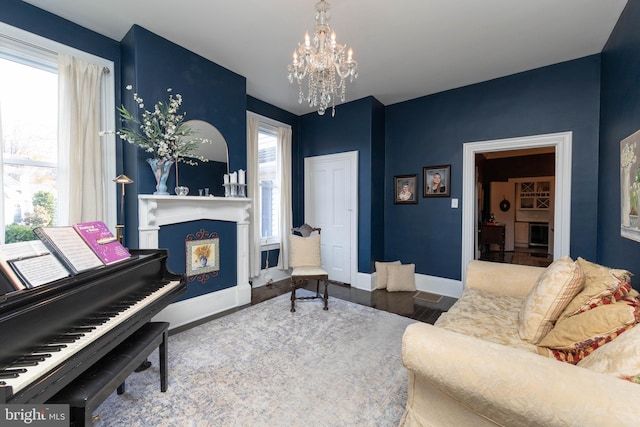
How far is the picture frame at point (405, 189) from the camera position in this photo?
13.4ft

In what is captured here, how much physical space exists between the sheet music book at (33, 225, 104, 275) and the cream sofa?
5.69ft

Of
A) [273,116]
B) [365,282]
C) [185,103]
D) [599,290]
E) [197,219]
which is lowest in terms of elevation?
[365,282]

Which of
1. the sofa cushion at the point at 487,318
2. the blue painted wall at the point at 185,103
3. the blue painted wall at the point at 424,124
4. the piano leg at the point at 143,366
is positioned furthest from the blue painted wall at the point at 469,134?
the piano leg at the point at 143,366

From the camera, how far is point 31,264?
1.22 meters

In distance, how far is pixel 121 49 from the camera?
2695 mm

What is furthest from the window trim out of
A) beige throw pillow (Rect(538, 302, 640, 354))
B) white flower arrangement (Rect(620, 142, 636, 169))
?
white flower arrangement (Rect(620, 142, 636, 169))

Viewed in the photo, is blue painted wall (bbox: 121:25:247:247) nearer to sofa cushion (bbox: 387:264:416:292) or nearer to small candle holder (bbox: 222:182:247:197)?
small candle holder (bbox: 222:182:247:197)

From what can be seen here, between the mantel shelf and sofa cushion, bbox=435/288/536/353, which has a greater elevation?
the mantel shelf

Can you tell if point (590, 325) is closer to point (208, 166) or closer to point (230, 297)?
point (230, 297)

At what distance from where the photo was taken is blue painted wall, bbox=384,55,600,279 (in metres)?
2.93

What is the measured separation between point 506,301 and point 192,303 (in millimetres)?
2998

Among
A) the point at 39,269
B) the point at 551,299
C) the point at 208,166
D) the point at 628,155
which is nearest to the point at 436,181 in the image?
the point at 628,155

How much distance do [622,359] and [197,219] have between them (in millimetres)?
3151

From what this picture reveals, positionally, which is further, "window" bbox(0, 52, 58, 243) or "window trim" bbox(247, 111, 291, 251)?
"window trim" bbox(247, 111, 291, 251)
